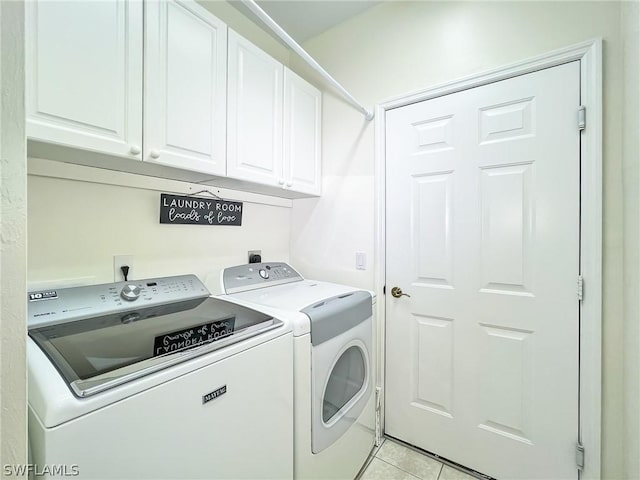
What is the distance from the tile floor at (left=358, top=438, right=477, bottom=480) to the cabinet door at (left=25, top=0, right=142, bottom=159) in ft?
6.55

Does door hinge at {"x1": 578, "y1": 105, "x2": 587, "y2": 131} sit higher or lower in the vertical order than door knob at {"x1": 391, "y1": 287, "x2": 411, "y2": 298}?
higher

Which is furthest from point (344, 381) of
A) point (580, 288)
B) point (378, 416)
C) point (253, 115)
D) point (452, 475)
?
point (253, 115)

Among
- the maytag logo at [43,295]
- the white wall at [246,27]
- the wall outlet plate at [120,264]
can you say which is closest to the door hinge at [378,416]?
the wall outlet plate at [120,264]

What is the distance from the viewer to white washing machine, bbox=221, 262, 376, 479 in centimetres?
113

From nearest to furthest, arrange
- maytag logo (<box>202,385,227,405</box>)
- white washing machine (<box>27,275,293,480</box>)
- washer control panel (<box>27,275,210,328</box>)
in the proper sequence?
white washing machine (<box>27,275,293,480</box>), maytag logo (<box>202,385,227,405</box>), washer control panel (<box>27,275,210,328</box>)

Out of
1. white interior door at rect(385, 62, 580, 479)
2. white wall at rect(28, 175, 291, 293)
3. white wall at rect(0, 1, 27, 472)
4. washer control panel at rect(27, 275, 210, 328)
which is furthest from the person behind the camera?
white interior door at rect(385, 62, 580, 479)

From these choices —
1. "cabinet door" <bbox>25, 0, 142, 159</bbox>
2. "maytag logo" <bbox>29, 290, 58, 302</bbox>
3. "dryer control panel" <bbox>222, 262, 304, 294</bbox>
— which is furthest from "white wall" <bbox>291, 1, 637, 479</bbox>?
"maytag logo" <bbox>29, 290, 58, 302</bbox>

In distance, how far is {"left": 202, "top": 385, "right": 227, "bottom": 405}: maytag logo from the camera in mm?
790

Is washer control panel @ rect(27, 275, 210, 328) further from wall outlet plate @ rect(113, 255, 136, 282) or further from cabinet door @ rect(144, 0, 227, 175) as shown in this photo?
cabinet door @ rect(144, 0, 227, 175)

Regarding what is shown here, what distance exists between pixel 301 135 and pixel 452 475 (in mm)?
2222

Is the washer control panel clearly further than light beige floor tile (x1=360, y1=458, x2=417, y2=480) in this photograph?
No

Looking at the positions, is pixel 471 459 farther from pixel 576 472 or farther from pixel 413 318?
pixel 413 318

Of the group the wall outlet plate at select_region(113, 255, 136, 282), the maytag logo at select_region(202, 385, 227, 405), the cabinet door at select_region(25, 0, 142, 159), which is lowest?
the maytag logo at select_region(202, 385, 227, 405)

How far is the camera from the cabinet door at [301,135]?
173cm
